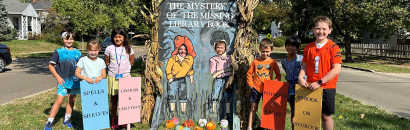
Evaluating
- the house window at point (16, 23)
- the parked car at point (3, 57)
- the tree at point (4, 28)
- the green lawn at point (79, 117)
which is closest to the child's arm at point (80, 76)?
the green lawn at point (79, 117)

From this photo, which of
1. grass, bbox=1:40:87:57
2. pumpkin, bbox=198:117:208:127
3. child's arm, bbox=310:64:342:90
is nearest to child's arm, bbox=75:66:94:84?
pumpkin, bbox=198:117:208:127

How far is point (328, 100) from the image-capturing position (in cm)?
326

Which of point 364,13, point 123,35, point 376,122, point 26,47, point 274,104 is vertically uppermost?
point 364,13

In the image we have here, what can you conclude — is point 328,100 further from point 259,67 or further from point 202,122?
point 202,122

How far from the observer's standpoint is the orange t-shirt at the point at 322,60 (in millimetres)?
3143

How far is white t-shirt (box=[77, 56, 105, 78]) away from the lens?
407 centimetres

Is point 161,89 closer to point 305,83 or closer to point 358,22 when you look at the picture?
point 305,83

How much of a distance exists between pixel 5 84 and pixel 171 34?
7035 millimetres

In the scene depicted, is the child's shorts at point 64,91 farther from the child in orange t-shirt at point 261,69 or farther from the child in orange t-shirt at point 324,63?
the child in orange t-shirt at point 324,63

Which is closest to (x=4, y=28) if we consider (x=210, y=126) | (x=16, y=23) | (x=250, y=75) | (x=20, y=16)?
(x=20, y=16)

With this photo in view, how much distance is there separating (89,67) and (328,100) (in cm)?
310

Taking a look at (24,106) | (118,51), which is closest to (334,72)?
(118,51)

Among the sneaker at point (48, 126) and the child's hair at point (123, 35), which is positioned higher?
the child's hair at point (123, 35)

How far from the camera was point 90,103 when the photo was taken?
401 cm
